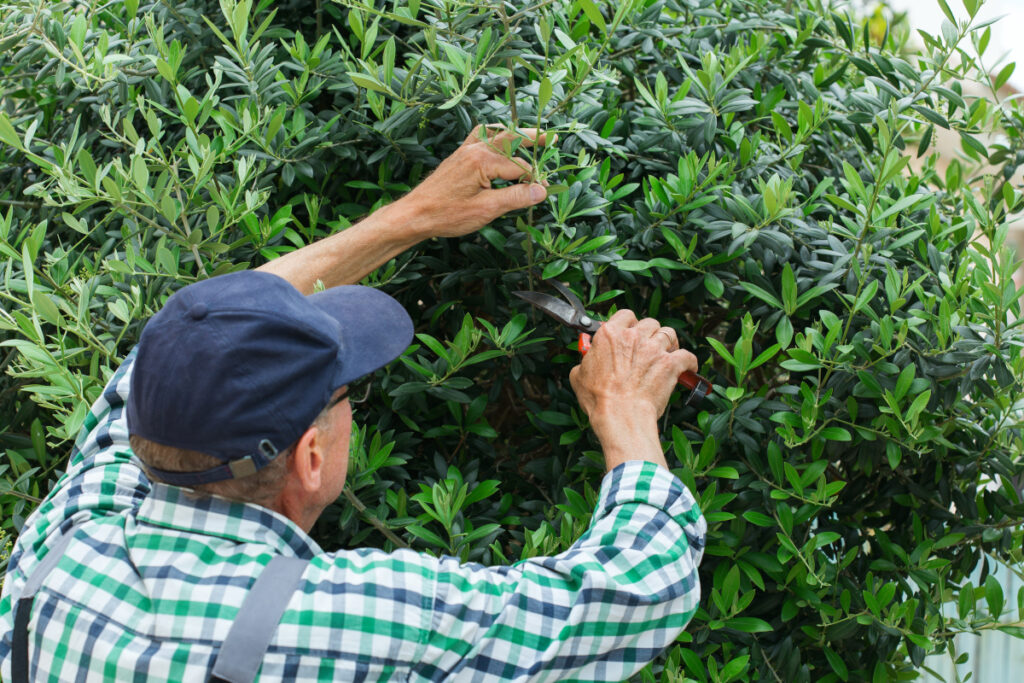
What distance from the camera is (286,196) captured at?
7.80 feet

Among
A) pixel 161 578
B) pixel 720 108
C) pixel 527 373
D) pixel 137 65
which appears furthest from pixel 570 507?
pixel 137 65

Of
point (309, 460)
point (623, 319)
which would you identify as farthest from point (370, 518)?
point (623, 319)

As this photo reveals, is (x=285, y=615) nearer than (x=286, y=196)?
Yes

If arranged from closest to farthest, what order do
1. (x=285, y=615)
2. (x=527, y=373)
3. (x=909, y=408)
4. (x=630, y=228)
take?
(x=285, y=615)
(x=909, y=408)
(x=630, y=228)
(x=527, y=373)

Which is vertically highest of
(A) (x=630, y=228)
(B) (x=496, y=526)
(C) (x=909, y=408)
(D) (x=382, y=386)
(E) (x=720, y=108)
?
(E) (x=720, y=108)

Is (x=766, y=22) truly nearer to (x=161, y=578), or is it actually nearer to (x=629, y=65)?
(x=629, y=65)

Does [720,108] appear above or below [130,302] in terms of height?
above

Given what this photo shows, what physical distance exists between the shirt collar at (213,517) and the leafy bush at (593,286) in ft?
1.46

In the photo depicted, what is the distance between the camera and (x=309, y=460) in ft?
5.01

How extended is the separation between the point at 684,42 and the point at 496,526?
4.95 feet

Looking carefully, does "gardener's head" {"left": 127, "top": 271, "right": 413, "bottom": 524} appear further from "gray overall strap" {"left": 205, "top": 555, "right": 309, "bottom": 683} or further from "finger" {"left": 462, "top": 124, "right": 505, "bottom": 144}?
"finger" {"left": 462, "top": 124, "right": 505, "bottom": 144}

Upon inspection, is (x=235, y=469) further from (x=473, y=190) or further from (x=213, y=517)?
(x=473, y=190)

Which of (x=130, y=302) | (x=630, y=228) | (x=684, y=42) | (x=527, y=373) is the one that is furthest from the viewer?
(x=684, y=42)

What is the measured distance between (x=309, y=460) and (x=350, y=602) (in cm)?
25
